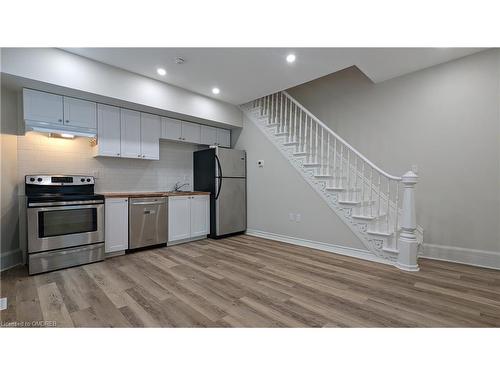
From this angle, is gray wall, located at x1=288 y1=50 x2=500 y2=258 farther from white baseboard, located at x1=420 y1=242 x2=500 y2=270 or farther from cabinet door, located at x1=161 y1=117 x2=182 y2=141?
cabinet door, located at x1=161 y1=117 x2=182 y2=141

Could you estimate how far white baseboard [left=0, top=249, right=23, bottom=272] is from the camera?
279cm

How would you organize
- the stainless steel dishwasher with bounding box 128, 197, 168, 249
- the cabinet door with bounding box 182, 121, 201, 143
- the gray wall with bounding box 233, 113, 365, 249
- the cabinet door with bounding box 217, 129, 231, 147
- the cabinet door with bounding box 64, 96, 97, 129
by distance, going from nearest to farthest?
the cabinet door with bounding box 64, 96, 97, 129 → the stainless steel dishwasher with bounding box 128, 197, 168, 249 → the gray wall with bounding box 233, 113, 365, 249 → the cabinet door with bounding box 182, 121, 201, 143 → the cabinet door with bounding box 217, 129, 231, 147

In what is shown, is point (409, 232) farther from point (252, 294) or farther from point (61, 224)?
point (61, 224)

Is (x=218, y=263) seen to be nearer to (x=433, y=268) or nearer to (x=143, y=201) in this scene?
(x=143, y=201)

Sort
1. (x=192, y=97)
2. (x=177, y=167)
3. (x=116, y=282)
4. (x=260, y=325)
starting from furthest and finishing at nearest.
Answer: (x=177, y=167)
(x=192, y=97)
(x=116, y=282)
(x=260, y=325)

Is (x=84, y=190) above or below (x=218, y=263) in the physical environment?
above

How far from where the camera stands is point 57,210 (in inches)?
111

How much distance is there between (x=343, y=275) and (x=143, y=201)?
2.94m

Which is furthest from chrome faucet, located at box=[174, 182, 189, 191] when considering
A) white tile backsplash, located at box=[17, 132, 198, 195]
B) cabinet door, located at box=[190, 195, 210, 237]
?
cabinet door, located at box=[190, 195, 210, 237]

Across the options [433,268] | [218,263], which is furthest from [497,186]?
[218,263]

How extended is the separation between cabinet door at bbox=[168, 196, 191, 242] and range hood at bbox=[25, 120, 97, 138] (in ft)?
4.77

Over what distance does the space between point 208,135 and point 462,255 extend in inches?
174

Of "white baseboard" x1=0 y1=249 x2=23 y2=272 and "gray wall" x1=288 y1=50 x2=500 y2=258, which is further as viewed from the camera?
"gray wall" x1=288 y1=50 x2=500 y2=258

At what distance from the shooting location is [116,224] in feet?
10.8
